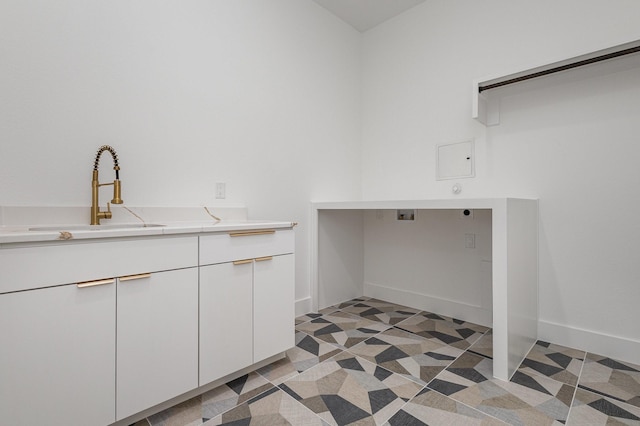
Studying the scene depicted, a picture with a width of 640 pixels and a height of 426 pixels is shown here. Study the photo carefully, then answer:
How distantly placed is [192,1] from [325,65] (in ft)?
3.84

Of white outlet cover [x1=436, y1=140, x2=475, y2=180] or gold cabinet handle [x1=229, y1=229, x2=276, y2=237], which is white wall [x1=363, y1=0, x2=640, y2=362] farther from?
gold cabinet handle [x1=229, y1=229, x2=276, y2=237]

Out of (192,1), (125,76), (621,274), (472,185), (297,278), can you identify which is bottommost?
(297,278)

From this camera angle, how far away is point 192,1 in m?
1.93

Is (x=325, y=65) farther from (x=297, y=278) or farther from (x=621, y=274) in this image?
(x=621, y=274)

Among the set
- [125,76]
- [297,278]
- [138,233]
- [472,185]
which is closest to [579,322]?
[472,185]

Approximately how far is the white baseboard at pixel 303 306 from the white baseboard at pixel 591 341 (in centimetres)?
160

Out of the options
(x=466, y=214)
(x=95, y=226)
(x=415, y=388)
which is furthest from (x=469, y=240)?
(x=95, y=226)

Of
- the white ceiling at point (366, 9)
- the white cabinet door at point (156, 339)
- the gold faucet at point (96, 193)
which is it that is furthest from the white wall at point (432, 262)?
the gold faucet at point (96, 193)

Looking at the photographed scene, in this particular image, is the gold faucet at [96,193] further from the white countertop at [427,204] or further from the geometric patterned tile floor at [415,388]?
the white countertop at [427,204]

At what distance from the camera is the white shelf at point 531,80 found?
1732 mm

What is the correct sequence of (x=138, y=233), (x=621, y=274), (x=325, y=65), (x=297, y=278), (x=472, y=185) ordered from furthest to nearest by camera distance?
(x=325, y=65), (x=297, y=278), (x=472, y=185), (x=621, y=274), (x=138, y=233)

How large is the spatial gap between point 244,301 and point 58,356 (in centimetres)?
71

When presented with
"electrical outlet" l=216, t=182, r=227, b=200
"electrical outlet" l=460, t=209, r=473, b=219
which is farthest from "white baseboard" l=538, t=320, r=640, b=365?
"electrical outlet" l=216, t=182, r=227, b=200

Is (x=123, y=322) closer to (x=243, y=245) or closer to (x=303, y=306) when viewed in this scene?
(x=243, y=245)
